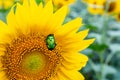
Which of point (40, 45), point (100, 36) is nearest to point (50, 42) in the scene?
point (40, 45)

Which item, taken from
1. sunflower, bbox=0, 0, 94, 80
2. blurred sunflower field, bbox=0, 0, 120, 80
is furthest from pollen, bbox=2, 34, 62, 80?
blurred sunflower field, bbox=0, 0, 120, 80

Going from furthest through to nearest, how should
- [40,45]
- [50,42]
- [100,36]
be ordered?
[100,36] → [40,45] → [50,42]

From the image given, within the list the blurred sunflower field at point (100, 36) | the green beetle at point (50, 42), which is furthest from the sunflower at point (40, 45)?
the blurred sunflower field at point (100, 36)

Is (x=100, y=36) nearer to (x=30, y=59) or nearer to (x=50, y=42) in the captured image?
(x=30, y=59)

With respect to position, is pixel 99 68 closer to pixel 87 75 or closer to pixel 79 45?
pixel 87 75

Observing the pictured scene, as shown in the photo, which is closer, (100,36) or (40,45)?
(40,45)

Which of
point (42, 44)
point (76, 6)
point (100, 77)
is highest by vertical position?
point (76, 6)

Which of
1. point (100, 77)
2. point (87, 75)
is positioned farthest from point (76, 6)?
point (100, 77)

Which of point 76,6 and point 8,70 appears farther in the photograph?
point 76,6
